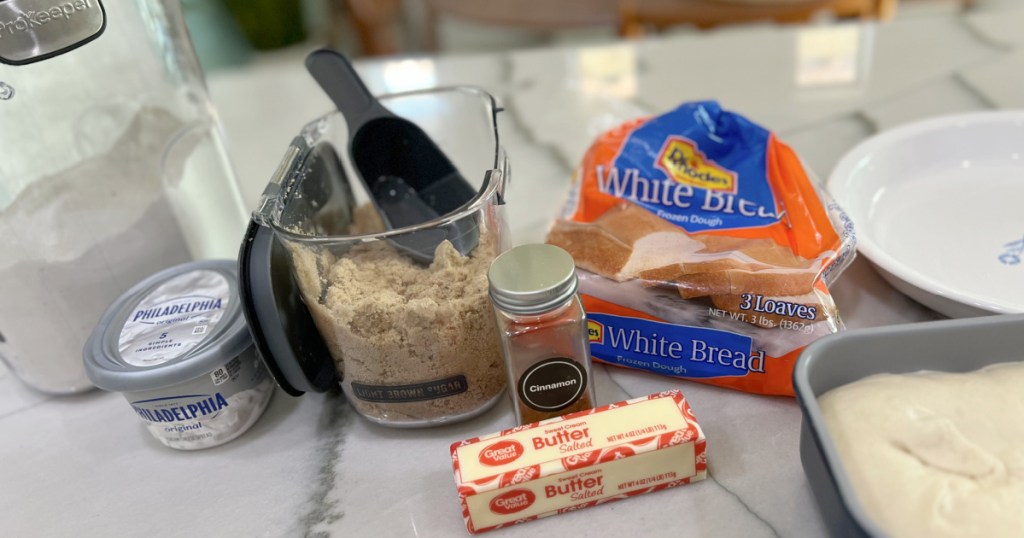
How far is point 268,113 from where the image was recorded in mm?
1061

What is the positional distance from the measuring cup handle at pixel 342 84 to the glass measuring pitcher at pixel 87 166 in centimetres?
13

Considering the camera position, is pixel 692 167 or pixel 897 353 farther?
pixel 692 167

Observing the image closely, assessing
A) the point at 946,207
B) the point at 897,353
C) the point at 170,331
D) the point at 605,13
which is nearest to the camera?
the point at 897,353

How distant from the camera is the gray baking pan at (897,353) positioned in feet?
1.51

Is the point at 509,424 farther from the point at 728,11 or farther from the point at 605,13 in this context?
the point at 605,13

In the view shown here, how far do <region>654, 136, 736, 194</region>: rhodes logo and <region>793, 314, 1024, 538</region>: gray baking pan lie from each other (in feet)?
0.69

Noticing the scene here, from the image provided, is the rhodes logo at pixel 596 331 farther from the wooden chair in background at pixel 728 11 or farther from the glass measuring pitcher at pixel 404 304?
the wooden chair in background at pixel 728 11

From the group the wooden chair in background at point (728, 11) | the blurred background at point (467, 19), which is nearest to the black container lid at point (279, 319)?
the blurred background at point (467, 19)

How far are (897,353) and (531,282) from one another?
23 centimetres

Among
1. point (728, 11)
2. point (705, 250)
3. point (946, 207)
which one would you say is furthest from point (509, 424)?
point (728, 11)

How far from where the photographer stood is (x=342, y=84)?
647mm

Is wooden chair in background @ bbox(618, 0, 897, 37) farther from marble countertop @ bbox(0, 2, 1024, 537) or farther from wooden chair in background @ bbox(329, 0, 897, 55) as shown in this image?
marble countertop @ bbox(0, 2, 1024, 537)

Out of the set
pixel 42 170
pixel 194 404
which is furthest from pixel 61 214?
pixel 194 404

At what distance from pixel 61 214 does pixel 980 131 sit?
84cm
